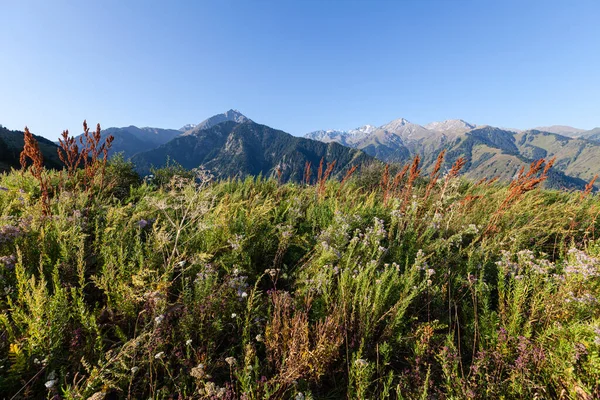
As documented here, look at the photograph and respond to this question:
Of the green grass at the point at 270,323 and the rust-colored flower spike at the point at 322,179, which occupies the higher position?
the rust-colored flower spike at the point at 322,179

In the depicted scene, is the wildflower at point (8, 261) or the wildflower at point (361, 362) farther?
the wildflower at point (8, 261)

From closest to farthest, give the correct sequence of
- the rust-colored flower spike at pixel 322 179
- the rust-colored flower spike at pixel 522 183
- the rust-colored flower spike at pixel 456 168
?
1. the rust-colored flower spike at pixel 522 183
2. the rust-colored flower spike at pixel 456 168
3. the rust-colored flower spike at pixel 322 179

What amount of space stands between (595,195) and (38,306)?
13972 mm

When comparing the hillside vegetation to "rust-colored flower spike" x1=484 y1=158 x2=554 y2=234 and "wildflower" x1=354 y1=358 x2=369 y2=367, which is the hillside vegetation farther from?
"rust-colored flower spike" x1=484 y1=158 x2=554 y2=234

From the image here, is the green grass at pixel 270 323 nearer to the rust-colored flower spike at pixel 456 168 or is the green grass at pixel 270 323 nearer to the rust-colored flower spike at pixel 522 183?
the rust-colored flower spike at pixel 522 183

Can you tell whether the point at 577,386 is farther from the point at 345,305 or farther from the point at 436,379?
the point at 345,305

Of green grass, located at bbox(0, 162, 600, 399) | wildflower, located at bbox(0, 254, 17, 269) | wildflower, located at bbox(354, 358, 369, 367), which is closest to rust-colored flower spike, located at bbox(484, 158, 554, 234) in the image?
green grass, located at bbox(0, 162, 600, 399)

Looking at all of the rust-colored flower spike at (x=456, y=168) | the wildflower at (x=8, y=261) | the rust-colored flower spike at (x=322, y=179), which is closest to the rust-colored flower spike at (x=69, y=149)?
the wildflower at (x=8, y=261)

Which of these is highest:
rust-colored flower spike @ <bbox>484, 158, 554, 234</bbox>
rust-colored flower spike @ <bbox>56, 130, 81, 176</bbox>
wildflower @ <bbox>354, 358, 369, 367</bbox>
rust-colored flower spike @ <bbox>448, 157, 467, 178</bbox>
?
rust-colored flower spike @ <bbox>56, 130, 81, 176</bbox>

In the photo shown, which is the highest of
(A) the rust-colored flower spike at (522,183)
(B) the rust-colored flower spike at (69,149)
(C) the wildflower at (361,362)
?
Result: (B) the rust-colored flower spike at (69,149)

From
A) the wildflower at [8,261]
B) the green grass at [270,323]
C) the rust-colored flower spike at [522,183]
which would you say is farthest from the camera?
the rust-colored flower spike at [522,183]

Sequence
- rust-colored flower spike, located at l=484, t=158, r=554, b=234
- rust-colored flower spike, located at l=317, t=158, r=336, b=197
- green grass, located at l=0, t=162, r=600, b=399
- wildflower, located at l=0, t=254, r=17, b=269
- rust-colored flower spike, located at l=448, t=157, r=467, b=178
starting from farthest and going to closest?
rust-colored flower spike, located at l=317, t=158, r=336, b=197, rust-colored flower spike, located at l=448, t=157, r=467, b=178, rust-colored flower spike, located at l=484, t=158, r=554, b=234, wildflower, located at l=0, t=254, r=17, b=269, green grass, located at l=0, t=162, r=600, b=399

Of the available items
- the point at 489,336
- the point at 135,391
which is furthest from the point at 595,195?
the point at 135,391

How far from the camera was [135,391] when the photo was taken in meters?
1.90
